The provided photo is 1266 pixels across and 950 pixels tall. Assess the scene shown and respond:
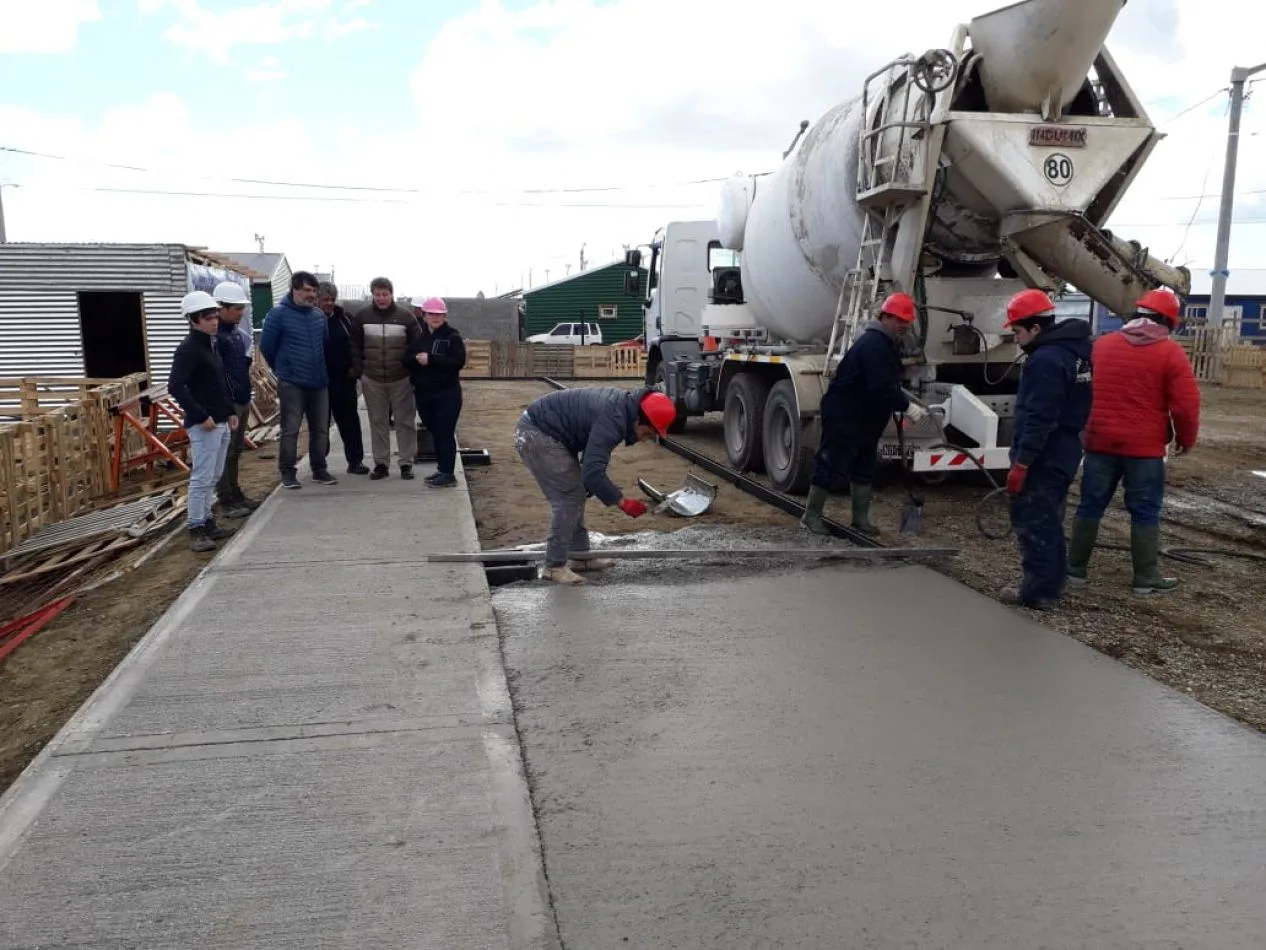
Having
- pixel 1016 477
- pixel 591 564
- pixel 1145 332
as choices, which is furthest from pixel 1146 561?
pixel 591 564

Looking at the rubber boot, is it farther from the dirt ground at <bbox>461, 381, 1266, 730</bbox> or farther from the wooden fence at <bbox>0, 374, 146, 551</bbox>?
the wooden fence at <bbox>0, 374, 146, 551</bbox>

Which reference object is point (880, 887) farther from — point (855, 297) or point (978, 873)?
point (855, 297)

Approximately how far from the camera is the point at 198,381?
6680mm

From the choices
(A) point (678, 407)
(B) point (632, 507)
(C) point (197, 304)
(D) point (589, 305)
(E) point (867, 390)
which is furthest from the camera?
(D) point (589, 305)

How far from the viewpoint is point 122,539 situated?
7.86m

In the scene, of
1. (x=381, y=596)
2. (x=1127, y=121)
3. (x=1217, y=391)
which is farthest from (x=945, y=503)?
(x=1217, y=391)

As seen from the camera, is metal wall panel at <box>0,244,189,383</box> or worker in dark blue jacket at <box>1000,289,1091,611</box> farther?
metal wall panel at <box>0,244,189,383</box>

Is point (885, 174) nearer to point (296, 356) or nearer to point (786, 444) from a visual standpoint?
point (786, 444)

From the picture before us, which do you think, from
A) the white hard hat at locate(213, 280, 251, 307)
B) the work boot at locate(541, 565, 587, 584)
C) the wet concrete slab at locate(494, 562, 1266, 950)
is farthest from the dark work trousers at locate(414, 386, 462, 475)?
the wet concrete slab at locate(494, 562, 1266, 950)

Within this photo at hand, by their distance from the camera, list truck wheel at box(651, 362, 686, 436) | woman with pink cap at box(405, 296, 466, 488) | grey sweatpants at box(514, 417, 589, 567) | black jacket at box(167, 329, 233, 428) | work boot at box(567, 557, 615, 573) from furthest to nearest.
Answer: truck wheel at box(651, 362, 686, 436) → woman with pink cap at box(405, 296, 466, 488) → black jacket at box(167, 329, 233, 428) → work boot at box(567, 557, 615, 573) → grey sweatpants at box(514, 417, 589, 567)

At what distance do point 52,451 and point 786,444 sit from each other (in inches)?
259

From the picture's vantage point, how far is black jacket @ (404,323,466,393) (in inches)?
324

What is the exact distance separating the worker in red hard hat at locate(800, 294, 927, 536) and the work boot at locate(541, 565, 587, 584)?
2195mm

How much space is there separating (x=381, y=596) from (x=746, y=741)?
8.11 ft
